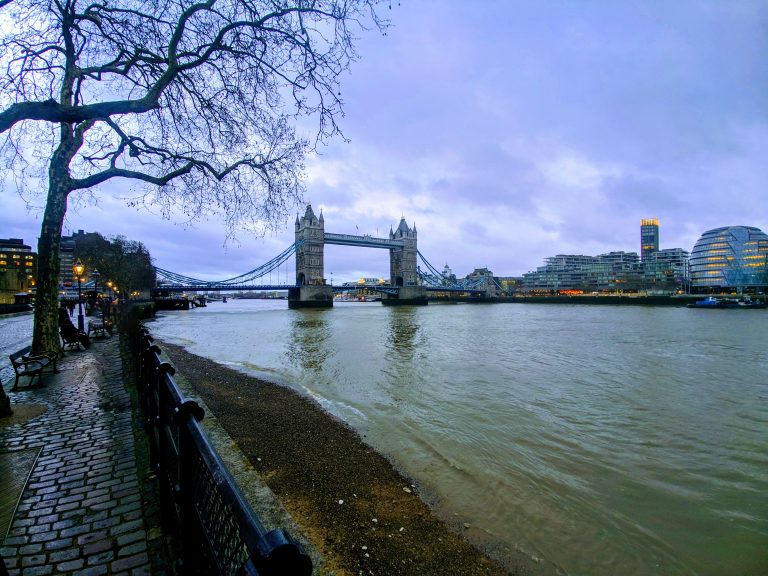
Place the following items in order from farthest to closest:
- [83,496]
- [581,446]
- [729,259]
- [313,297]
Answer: [729,259] < [313,297] < [581,446] < [83,496]

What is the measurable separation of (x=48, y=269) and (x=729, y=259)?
505ft

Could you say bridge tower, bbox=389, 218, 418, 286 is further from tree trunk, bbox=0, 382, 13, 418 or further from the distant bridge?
tree trunk, bbox=0, 382, 13, 418

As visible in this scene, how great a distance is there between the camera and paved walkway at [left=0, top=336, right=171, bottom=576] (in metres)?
2.56

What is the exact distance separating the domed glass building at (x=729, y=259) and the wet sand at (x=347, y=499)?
443ft

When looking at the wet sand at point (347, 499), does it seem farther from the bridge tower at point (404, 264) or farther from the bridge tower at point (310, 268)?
the bridge tower at point (404, 264)

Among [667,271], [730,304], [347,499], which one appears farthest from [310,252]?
[667,271]

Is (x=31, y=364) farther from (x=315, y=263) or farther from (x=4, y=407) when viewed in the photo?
(x=315, y=263)

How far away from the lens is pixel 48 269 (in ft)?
29.8

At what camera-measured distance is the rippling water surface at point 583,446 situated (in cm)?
441

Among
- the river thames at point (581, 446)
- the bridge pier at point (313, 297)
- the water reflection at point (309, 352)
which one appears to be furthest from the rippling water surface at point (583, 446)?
the bridge pier at point (313, 297)

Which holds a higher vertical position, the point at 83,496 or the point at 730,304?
the point at 83,496

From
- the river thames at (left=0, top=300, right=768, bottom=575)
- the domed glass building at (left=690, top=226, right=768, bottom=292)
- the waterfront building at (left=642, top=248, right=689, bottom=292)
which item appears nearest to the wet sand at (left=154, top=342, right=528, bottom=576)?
the river thames at (left=0, top=300, right=768, bottom=575)

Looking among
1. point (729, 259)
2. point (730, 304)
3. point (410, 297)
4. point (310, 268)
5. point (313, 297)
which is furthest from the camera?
point (729, 259)

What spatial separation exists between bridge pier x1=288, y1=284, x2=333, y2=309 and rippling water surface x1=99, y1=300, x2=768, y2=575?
64.8 metres
